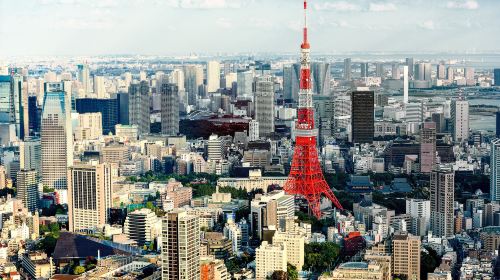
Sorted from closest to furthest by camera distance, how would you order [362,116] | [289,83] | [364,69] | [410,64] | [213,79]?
[410,64], [364,69], [362,116], [289,83], [213,79]

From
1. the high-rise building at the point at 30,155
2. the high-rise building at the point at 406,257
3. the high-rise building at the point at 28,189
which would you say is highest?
the high-rise building at the point at 30,155

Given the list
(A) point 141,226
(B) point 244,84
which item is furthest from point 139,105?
(A) point 141,226

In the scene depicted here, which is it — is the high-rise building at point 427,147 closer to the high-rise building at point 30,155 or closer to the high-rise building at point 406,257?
the high-rise building at point 406,257

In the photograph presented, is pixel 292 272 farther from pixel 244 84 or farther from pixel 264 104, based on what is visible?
pixel 244 84

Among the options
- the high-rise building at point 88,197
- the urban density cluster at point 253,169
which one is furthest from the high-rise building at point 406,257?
the high-rise building at point 88,197

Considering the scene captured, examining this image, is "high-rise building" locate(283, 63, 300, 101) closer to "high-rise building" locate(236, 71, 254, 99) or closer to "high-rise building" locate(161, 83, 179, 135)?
"high-rise building" locate(236, 71, 254, 99)
